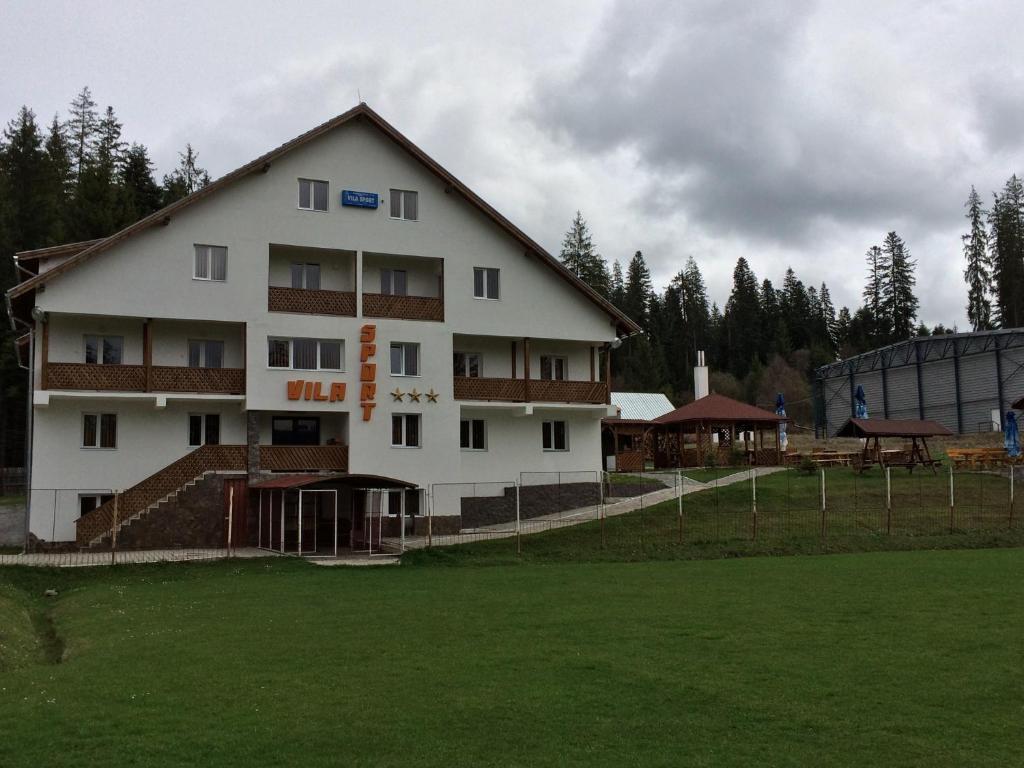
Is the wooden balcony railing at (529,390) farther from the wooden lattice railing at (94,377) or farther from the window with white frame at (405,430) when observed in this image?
the wooden lattice railing at (94,377)

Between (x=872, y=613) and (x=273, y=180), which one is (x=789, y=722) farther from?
(x=273, y=180)

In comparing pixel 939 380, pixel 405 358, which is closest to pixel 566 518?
pixel 405 358

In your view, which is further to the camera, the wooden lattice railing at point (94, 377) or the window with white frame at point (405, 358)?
the window with white frame at point (405, 358)

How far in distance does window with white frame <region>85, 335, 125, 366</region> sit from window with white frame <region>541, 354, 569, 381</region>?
17359 millimetres

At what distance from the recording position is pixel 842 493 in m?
39.2

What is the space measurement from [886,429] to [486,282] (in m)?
20.4

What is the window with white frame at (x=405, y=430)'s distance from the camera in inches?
1496

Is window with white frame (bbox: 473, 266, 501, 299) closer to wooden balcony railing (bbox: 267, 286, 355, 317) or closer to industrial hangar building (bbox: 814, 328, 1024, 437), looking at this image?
wooden balcony railing (bbox: 267, 286, 355, 317)

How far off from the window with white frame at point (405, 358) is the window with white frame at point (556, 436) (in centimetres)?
684

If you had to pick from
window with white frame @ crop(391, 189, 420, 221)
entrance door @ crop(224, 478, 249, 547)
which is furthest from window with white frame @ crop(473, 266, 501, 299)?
entrance door @ crop(224, 478, 249, 547)

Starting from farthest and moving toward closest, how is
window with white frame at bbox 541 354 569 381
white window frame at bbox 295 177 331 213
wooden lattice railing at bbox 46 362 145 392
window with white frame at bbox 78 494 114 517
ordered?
window with white frame at bbox 541 354 569 381 → white window frame at bbox 295 177 331 213 → window with white frame at bbox 78 494 114 517 → wooden lattice railing at bbox 46 362 145 392

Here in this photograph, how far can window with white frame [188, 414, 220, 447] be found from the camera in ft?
119

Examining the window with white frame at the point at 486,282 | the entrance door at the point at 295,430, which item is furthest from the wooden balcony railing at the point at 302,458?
the window with white frame at the point at 486,282

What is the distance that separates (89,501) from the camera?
114 feet
